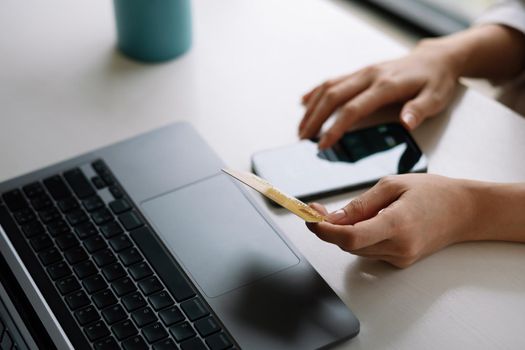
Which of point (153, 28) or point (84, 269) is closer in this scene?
point (84, 269)

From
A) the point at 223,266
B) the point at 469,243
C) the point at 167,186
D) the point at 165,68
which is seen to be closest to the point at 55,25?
the point at 165,68

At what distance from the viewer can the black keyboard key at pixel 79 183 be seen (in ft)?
2.61

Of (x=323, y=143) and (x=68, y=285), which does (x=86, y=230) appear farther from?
(x=323, y=143)

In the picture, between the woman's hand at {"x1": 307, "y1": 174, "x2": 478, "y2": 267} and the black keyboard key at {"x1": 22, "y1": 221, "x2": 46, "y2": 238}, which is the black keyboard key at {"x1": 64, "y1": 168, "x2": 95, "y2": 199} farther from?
the woman's hand at {"x1": 307, "y1": 174, "x2": 478, "y2": 267}

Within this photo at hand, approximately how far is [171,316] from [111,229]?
0.14m

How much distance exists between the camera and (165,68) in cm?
102

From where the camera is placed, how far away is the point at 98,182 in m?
0.81

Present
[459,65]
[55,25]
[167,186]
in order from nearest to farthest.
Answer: [167,186] < [459,65] < [55,25]

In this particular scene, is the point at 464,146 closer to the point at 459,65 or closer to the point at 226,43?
the point at 459,65

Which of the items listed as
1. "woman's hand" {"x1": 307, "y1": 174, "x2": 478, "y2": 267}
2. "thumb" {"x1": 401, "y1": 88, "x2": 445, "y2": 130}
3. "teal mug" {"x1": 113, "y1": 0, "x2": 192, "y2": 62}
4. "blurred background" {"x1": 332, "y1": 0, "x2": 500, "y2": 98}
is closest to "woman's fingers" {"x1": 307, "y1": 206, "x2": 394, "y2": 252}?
"woman's hand" {"x1": 307, "y1": 174, "x2": 478, "y2": 267}

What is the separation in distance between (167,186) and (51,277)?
0.56ft

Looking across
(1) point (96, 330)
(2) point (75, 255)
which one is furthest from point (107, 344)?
(2) point (75, 255)

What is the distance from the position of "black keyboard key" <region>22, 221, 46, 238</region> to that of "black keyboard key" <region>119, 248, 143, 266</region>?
99 mm

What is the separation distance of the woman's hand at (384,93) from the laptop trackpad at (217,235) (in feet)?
0.48
